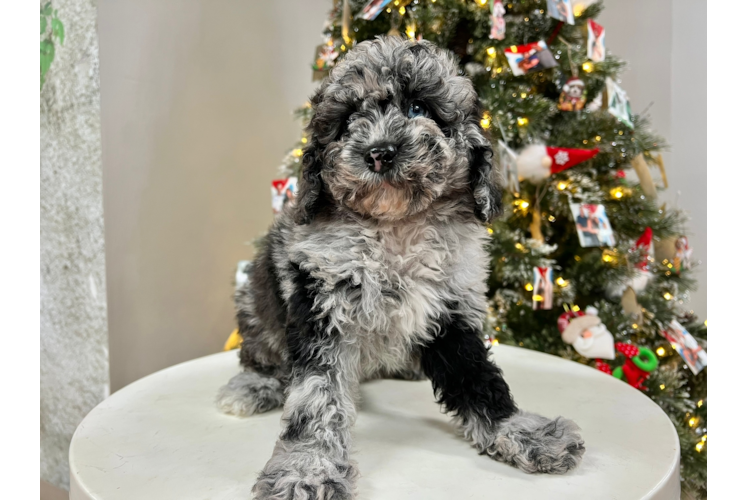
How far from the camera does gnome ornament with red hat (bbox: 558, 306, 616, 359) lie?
9.55 ft

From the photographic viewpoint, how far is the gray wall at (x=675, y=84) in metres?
3.81

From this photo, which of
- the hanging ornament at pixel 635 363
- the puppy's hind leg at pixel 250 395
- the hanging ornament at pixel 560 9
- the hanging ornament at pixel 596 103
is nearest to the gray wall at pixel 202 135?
the hanging ornament at pixel 596 103

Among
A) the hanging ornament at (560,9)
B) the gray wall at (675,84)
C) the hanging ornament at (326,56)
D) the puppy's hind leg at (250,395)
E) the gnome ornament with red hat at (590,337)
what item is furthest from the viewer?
the gray wall at (675,84)

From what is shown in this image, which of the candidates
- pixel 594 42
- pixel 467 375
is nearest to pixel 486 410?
pixel 467 375

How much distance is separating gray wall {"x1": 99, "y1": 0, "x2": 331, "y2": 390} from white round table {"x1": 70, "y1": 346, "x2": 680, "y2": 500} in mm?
1398

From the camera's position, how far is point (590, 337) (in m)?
2.94

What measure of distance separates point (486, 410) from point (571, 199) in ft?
5.97

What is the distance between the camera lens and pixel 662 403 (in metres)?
3.06

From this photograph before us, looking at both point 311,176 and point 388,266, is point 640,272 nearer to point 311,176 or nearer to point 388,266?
point 388,266

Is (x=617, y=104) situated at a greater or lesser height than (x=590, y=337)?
greater

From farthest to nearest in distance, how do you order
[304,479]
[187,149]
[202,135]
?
[202,135]
[187,149]
[304,479]

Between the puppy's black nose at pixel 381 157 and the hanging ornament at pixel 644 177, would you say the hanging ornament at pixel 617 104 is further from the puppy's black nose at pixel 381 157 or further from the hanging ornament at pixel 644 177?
the puppy's black nose at pixel 381 157

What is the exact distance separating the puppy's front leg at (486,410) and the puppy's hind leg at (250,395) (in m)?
0.58

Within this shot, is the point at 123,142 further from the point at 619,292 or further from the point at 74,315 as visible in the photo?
the point at 619,292
